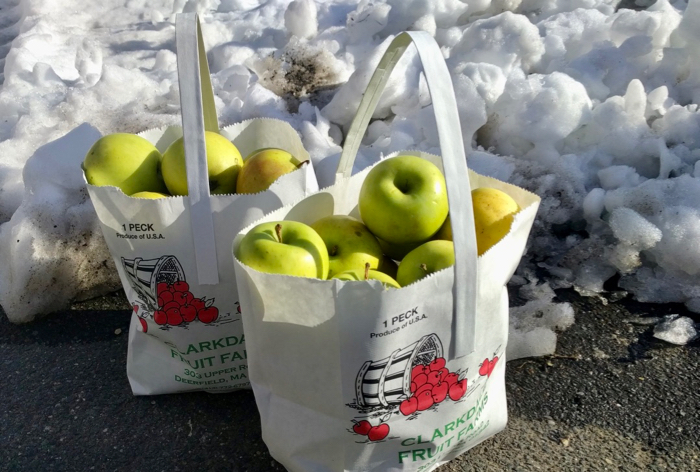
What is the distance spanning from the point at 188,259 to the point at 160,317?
0.20 metres

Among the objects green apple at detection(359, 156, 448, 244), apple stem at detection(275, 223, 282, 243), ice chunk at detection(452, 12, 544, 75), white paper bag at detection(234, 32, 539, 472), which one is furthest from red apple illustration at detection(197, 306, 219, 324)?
ice chunk at detection(452, 12, 544, 75)

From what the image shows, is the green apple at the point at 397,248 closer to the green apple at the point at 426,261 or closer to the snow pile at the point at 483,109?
the green apple at the point at 426,261

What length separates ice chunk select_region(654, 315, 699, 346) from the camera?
1889 millimetres

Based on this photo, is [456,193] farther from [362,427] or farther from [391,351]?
[362,427]

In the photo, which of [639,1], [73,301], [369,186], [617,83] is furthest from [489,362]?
[639,1]

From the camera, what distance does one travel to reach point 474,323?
126 cm

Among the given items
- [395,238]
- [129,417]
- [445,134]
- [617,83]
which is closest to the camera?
[445,134]

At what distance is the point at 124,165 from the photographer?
1.71 metres

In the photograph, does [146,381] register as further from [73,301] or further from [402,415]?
[402,415]

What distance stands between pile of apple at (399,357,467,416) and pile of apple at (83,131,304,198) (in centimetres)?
64

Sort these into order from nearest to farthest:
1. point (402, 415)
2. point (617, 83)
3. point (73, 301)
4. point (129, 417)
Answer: point (402, 415) → point (129, 417) → point (73, 301) → point (617, 83)

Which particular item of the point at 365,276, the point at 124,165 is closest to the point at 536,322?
the point at 365,276

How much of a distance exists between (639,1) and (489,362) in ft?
8.82

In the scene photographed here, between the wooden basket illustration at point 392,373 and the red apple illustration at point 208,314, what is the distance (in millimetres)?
501
